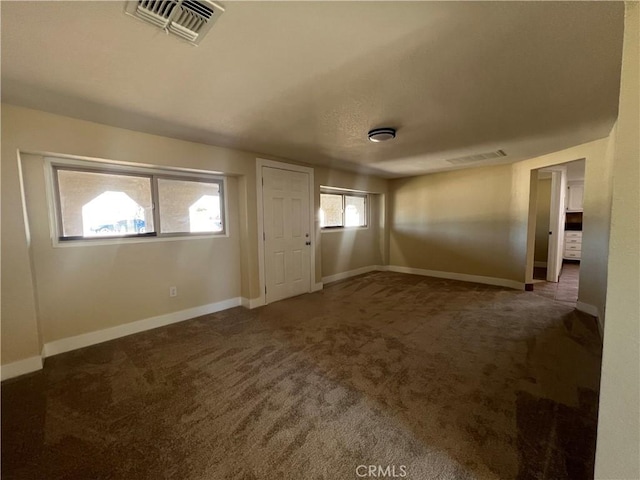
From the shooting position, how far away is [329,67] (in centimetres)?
164

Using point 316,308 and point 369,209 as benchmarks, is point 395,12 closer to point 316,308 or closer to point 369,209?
point 316,308

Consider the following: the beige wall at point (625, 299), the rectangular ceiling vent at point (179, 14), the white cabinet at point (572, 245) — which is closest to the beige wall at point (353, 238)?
the rectangular ceiling vent at point (179, 14)

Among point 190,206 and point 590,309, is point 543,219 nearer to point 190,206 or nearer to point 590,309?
point 590,309

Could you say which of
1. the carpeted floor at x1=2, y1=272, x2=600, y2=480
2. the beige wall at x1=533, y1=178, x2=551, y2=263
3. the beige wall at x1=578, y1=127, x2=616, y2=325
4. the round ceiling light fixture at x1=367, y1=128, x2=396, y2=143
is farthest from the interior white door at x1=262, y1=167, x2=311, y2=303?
the beige wall at x1=533, y1=178, x2=551, y2=263

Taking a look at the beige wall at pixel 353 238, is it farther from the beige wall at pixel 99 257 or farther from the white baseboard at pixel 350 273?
the beige wall at pixel 99 257

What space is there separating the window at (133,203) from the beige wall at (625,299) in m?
3.70

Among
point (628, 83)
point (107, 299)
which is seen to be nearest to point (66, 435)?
point (107, 299)

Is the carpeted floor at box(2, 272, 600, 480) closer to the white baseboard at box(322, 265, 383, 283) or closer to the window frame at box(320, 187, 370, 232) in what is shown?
the white baseboard at box(322, 265, 383, 283)

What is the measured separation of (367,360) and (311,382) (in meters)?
0.58

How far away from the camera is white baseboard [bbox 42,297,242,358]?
256cm

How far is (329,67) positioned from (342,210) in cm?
401

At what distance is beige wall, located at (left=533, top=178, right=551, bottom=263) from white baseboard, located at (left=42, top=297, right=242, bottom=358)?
23.2 ft

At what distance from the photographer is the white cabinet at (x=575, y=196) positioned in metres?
6.57

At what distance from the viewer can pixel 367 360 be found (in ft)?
7.74
